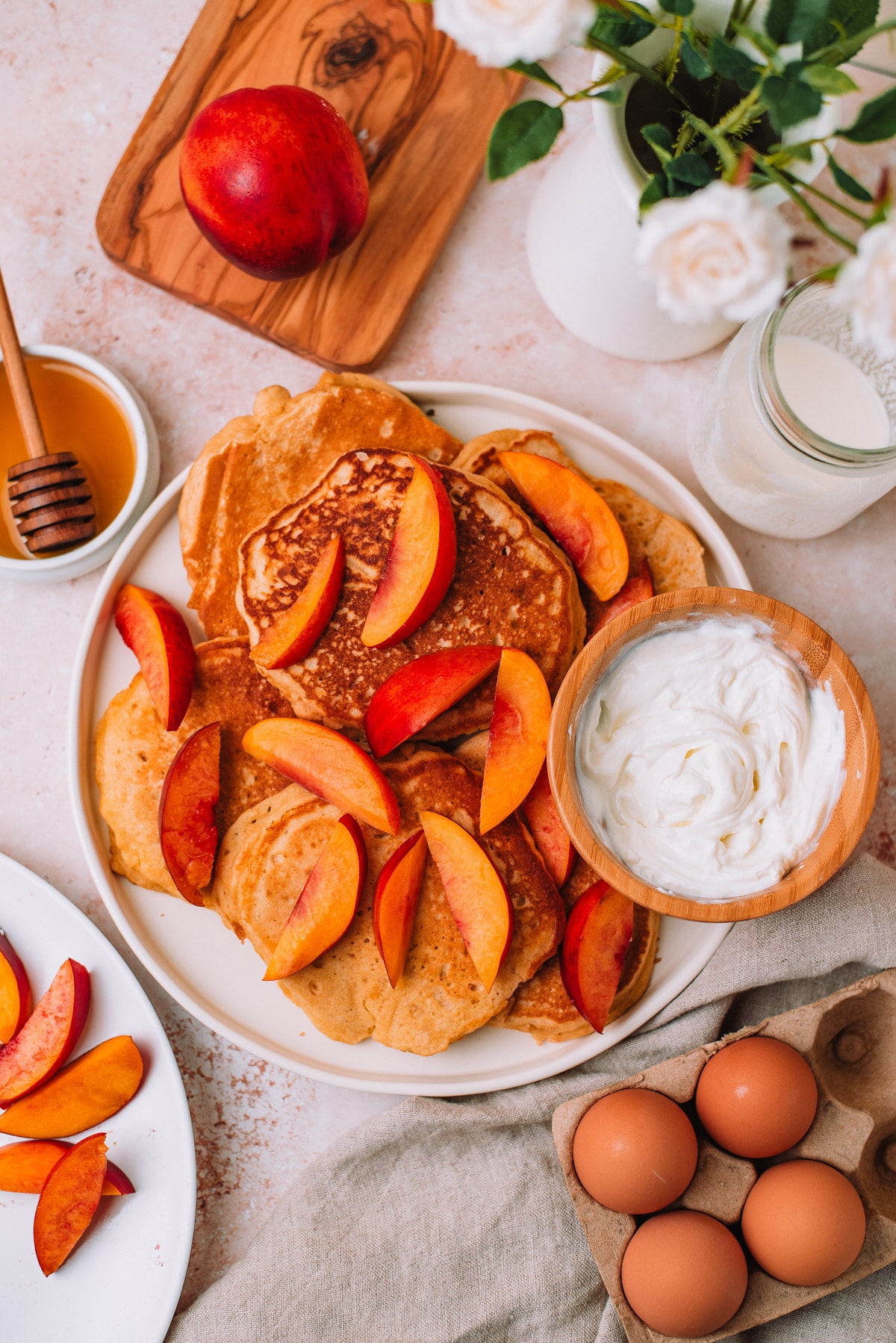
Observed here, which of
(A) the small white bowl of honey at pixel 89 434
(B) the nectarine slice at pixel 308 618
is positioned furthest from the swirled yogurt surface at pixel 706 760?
(A) the small white bowl of honey at pixel 89 434

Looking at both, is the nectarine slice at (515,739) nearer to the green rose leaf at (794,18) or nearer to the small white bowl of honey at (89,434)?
the small white bowl of honey at (89,434)

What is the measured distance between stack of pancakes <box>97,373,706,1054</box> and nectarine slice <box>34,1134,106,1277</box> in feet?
1.58

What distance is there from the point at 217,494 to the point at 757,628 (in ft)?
2.81

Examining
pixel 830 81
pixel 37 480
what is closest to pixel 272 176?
pixel 37 480

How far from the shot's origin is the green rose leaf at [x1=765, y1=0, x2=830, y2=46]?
2.57 ft

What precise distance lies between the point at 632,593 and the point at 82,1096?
125cm

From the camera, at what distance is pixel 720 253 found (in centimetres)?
63

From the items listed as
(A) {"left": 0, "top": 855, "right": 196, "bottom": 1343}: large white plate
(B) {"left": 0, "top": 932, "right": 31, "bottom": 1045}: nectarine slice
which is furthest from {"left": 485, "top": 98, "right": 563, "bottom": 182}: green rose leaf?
(B) {"left": 0, "top": 932, "right": 31, "bottom": 1045}: nectarine slice

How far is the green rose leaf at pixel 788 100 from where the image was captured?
74 centimetres

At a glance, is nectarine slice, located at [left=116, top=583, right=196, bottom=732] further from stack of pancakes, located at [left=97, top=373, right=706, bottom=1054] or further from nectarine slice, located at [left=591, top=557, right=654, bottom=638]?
nectarine slice, located at [left=591, top=557, right=654, bottom=638]

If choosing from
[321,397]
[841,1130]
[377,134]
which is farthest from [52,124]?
[841,1130]

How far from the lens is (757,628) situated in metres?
1.33

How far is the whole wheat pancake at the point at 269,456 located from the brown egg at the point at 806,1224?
1.18m

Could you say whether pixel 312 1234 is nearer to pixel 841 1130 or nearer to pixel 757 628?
pixel 841 1130
